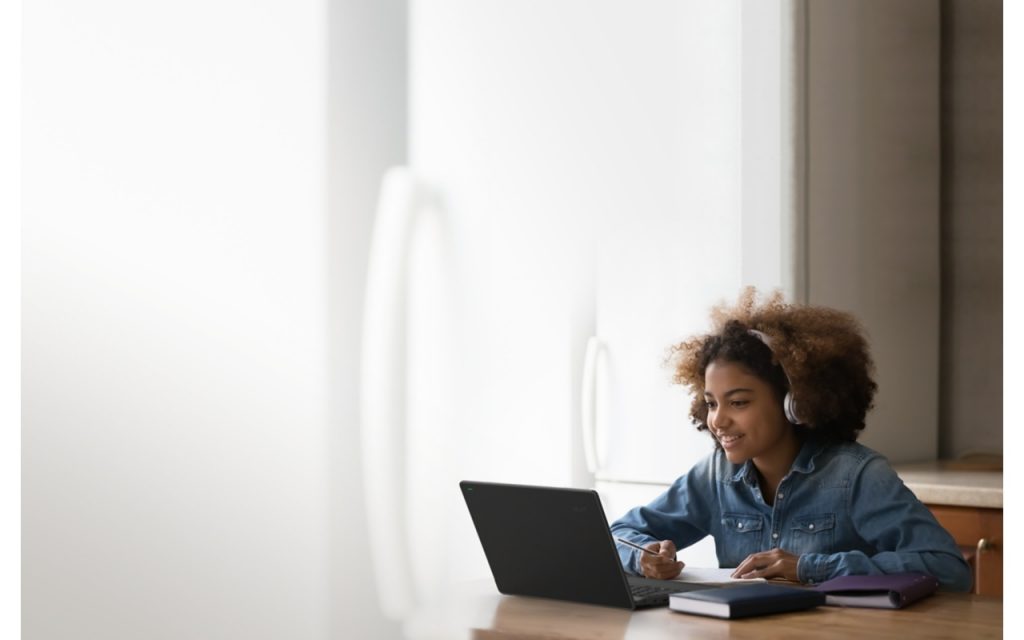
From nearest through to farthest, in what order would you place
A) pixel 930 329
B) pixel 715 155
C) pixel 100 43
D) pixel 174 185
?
pixel 100 43 → pixel 174 185 → pixel 715 155 → pixel 930 329

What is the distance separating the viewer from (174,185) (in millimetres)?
2836

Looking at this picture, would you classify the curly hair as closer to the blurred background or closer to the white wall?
the blurred background

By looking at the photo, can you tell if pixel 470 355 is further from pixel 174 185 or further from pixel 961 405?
pixel 961 405

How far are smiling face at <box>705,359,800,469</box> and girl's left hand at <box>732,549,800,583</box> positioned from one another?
0.30m

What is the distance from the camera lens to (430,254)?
3.38 meters

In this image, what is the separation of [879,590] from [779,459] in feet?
1.62

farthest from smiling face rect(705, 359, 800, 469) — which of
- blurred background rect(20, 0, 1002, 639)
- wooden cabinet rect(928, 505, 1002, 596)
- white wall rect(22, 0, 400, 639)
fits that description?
white wall rect(22, 0, 400, 639)

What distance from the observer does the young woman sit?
200 cm

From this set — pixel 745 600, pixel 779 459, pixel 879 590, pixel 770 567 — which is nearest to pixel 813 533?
pixel 779 459

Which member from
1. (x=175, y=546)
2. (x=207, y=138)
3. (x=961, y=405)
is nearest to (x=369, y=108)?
(x=207, y=138)

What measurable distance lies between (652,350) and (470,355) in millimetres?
551

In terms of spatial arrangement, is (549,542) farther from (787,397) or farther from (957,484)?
(957,484)

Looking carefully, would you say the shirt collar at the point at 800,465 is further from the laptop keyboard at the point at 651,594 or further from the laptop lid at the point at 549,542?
the laptop lid at the point at 549,542

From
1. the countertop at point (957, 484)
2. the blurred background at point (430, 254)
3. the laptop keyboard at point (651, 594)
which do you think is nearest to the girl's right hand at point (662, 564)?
the laptop keyboard at point (651, 594)
